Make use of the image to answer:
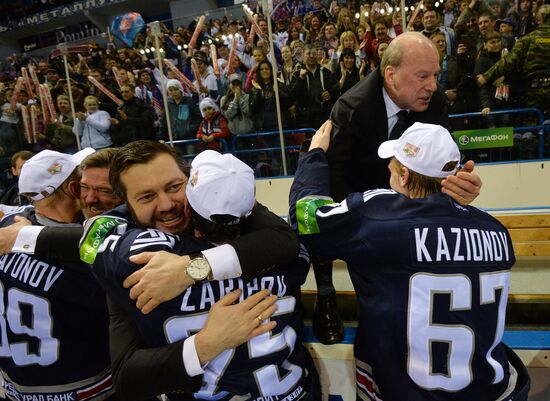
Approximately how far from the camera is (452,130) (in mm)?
4625

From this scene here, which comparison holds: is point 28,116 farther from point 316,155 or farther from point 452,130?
point 316,155

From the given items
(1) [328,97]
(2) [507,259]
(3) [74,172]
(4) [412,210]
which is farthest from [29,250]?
(1) [328,97]

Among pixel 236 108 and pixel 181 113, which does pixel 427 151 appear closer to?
pixel 236 108

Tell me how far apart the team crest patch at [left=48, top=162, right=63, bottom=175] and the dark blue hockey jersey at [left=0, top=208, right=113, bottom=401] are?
311mm

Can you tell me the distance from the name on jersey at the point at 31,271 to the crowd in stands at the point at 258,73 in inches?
152

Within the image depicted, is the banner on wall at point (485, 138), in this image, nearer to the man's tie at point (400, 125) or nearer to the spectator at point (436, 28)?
the spectator at point (436, 28)

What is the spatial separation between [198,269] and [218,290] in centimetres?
10

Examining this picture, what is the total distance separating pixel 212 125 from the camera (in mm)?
5578

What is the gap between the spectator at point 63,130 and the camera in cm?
657

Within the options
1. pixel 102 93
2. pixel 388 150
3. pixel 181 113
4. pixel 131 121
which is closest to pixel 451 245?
pixel 388 150

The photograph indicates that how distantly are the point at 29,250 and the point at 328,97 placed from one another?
3.91m

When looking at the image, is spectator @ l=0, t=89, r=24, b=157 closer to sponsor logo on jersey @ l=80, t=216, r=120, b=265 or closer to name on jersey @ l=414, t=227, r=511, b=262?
sponsor logo on jersey @ l=80, t=216, r=120, b=265

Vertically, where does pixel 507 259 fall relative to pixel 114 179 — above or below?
below

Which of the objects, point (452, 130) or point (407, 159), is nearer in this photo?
point (407, 159)
